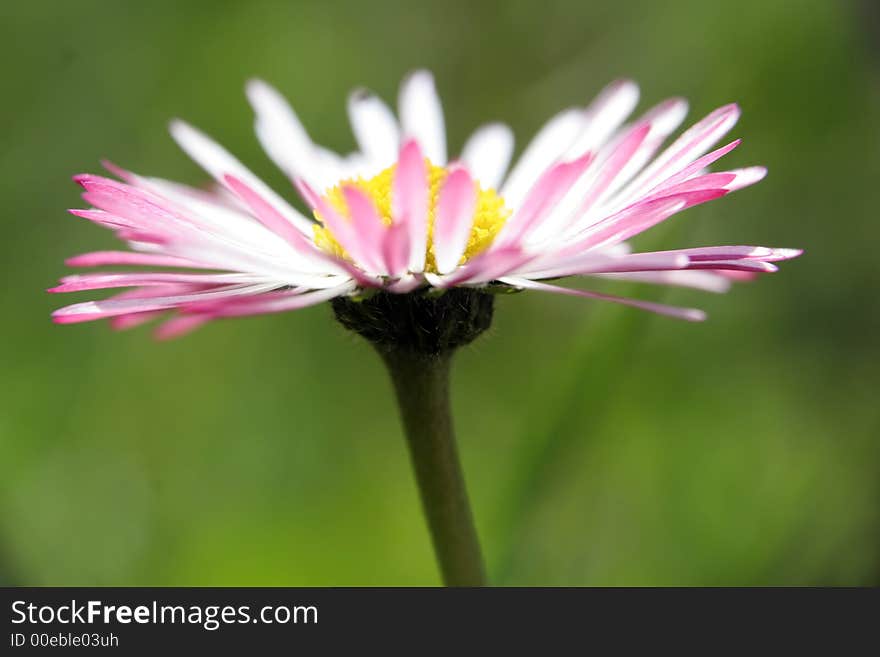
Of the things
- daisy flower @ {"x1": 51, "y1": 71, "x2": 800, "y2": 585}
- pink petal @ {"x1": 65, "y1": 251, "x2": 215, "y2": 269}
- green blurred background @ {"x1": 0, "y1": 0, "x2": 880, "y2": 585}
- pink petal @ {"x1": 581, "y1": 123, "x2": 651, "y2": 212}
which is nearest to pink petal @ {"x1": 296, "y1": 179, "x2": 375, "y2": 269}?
daisy flower @ {"x1": 51, "y1": 71, "x2": 800, "y2": 585}

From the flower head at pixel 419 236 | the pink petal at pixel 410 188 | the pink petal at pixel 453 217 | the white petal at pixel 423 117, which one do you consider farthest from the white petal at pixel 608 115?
the pink petal at pixel 410 188

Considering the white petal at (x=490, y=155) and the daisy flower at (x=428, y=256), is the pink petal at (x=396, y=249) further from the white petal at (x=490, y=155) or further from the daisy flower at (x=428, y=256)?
the white petal at (x=490, y=155)

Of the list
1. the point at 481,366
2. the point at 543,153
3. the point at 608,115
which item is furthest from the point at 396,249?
the point at 481,366

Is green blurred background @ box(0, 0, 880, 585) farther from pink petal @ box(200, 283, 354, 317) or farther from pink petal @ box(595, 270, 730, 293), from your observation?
pink petal @ box(200, 283, 354, 317)

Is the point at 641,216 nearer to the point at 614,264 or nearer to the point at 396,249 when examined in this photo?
the point at 614,264

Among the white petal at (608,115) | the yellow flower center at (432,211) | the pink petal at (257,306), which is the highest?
the white petal at (608,115)

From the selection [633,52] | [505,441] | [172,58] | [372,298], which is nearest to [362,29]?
[172,58]
